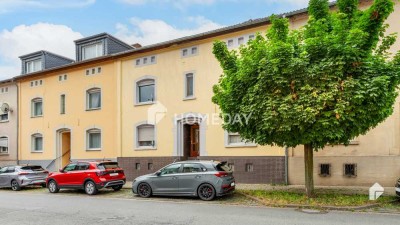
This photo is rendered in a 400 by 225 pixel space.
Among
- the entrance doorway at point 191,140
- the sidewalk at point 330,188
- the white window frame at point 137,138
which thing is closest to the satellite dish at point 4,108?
the white window frame at point 137,138

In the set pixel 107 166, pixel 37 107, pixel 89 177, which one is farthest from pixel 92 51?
pixel 89 177

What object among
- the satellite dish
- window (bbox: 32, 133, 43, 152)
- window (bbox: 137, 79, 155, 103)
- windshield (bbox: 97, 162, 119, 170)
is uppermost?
window (bbox: 137, 79, 155, 103)

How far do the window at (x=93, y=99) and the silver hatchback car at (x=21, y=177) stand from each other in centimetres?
538

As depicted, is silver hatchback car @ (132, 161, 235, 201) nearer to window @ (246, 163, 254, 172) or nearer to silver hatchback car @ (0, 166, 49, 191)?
window @ (246, 163, 254, 172)

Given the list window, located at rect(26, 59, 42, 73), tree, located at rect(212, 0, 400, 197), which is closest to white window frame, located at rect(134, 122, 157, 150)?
tree, located at rect(212, 0, 400, 197)

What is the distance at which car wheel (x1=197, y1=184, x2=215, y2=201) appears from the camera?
1252cm

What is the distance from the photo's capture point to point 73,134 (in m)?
23.2

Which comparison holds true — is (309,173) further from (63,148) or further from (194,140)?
(63,148)

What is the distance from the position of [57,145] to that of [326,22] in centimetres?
1977

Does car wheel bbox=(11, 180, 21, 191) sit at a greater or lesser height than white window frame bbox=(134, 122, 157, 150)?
lesser

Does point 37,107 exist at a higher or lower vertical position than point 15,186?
higher

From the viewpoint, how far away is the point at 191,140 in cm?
1952

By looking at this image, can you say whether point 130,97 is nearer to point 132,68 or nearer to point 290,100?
point 132,68

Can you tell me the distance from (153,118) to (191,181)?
25.4 ft
